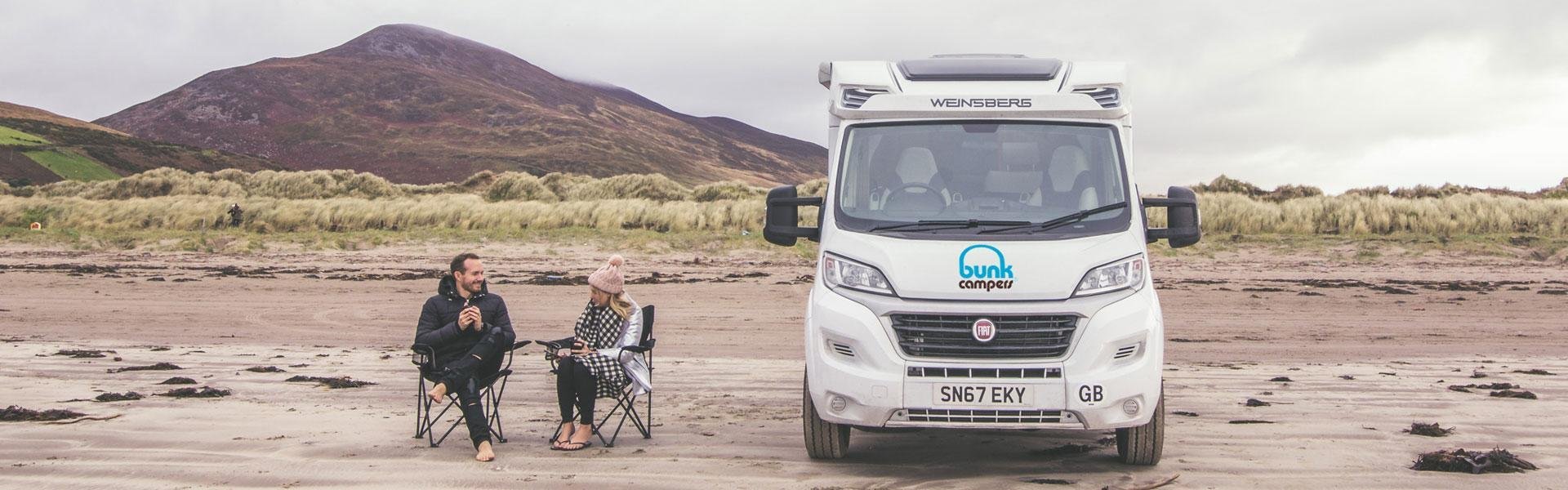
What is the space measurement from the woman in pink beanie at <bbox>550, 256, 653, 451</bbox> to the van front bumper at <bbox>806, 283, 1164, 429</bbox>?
1.92 meters

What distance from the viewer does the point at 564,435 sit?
826 cm

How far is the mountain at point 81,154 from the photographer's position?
282 ft

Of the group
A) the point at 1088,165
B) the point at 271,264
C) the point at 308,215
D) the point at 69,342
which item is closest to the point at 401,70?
the point at 308,215

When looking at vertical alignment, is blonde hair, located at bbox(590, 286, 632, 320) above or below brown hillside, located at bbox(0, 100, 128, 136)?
below

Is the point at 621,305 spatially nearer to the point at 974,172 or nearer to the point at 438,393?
the point at 438,393

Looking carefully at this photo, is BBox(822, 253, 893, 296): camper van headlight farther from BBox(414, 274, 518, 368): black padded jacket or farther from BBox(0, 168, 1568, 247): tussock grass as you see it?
BBox(0, 168, 1568, 247): tussock grass

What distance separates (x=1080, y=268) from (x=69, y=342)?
13.4 m

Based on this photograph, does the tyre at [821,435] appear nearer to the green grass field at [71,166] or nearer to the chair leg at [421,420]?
the chair leg at [421,420]

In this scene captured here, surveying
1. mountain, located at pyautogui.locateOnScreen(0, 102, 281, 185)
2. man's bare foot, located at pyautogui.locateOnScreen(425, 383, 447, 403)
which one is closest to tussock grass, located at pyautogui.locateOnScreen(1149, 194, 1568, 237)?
man's bare foot, located at pyautogui.locateOnScreen(425, 383, 447, 403)

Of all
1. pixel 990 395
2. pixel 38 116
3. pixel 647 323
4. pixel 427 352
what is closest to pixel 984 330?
pixel 990 395

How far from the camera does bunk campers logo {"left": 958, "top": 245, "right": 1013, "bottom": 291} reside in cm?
678

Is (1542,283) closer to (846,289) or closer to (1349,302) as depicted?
(1349,302)

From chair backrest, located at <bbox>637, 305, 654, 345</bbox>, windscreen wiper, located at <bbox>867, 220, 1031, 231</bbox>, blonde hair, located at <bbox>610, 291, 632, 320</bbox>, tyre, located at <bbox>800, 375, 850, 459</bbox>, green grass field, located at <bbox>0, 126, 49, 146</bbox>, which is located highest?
green grass field, located at <bbox>0, 126, 49, 146</bbox>

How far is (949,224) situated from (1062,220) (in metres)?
0.64
